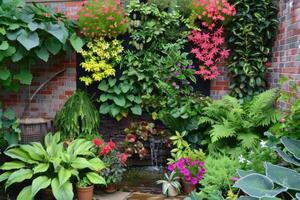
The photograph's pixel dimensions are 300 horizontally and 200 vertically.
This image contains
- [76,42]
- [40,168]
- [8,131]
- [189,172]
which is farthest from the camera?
[76,42]

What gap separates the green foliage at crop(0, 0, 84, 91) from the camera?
4.01 metres

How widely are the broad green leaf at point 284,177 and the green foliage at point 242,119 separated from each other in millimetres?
1396

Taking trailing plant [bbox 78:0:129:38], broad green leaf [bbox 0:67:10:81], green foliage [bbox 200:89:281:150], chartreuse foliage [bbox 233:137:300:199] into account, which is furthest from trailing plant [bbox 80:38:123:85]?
chartreuse foliage [bbox 233:137:300:199]

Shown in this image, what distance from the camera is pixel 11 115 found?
4.05 m

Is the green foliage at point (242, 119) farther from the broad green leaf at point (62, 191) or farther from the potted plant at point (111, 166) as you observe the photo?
the broad green leaf at point (62, 191)

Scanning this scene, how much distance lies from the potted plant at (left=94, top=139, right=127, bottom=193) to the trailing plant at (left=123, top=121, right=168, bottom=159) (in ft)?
1.97

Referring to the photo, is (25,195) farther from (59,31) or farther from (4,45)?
(59,31)

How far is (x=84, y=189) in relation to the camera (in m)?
3.32

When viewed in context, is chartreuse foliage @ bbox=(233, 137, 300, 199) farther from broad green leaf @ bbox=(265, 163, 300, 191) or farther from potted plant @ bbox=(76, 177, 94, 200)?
potted plant @ bbox=(76, 177, 94, 200)

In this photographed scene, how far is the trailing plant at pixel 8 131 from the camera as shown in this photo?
3.94 m

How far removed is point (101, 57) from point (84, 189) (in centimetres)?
194

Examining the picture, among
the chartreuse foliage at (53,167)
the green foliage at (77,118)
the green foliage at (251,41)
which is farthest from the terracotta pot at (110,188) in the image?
the green foliage at (251,41)

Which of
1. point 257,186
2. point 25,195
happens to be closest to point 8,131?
point 25,195

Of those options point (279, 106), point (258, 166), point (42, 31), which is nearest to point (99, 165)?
point (258, 166)
